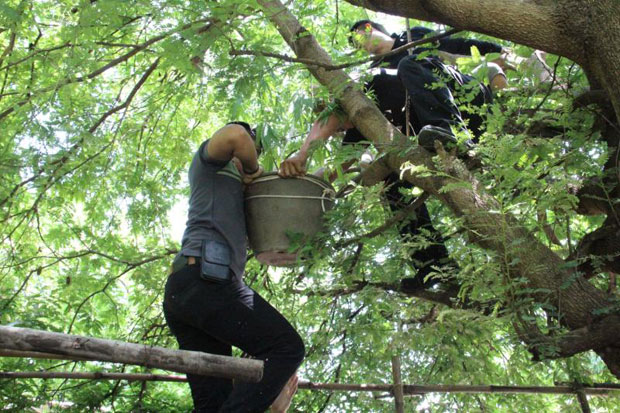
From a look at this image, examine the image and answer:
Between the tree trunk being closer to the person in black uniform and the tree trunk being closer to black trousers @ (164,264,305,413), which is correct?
the person in black uniform

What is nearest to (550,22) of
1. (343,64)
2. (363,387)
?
(343,64)

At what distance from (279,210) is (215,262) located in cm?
44

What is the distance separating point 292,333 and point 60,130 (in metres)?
2.07

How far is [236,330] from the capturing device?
2.71 meters

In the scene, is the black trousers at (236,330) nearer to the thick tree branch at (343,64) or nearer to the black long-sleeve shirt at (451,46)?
the thick tree branch at (343,64)

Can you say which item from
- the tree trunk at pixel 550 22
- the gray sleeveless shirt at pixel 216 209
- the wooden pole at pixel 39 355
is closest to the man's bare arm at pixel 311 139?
the gray sleeveless shirt at pixel 216 209

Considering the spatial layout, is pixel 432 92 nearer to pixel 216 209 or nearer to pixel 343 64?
Answer: pixel 343 64

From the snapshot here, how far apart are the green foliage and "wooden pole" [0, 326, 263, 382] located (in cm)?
91

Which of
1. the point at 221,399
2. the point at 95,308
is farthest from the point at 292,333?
the point at 95,308

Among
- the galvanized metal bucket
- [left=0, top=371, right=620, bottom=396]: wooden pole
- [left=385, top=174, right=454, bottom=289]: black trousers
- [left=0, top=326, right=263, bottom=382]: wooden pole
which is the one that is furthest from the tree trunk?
[left=0, top=371, right=620, bottom=396]: wooden pole

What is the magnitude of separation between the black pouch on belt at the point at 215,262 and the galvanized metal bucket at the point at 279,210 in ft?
0.96

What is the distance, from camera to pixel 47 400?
3.95 m

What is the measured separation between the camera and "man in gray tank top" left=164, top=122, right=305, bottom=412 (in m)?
2.70

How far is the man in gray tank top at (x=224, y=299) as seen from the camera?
8.84 ft
